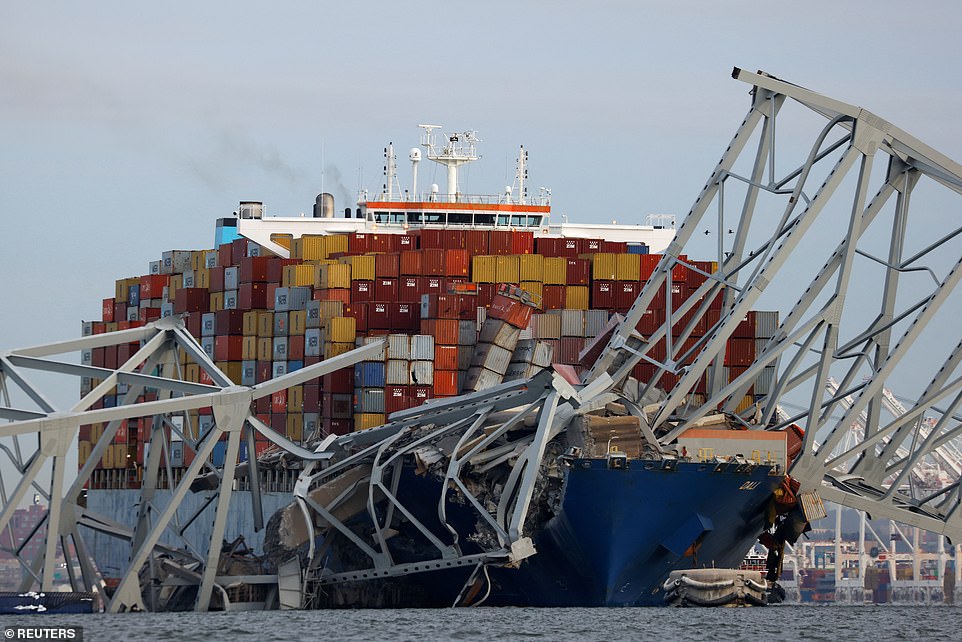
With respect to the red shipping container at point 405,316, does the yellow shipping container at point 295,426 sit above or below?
below

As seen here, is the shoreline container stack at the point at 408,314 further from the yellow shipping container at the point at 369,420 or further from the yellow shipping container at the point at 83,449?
the yellow shipping container at the point at 83,449

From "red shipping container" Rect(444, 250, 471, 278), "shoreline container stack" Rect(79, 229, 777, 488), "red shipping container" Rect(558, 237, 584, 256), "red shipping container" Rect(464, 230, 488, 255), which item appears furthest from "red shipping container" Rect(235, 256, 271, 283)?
"red shipping container" Rect(558, 237, 584, 256)

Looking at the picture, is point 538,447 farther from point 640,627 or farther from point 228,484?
point 228,484

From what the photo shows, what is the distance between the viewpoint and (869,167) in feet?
142

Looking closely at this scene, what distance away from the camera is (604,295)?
61.1m

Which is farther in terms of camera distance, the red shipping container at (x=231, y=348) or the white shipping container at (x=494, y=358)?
the red shipping container at (x=231, y=348)

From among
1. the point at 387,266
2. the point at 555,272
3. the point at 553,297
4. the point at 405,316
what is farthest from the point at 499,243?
the point at 405,316

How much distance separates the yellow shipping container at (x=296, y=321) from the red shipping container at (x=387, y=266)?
130 inches

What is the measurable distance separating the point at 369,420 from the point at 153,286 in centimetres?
2233

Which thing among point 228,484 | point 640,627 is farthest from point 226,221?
point 640,627

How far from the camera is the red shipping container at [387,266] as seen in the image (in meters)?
63.7

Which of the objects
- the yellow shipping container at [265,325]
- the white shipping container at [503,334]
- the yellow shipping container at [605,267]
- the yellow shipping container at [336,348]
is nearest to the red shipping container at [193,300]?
the yellow shipping container at [265,325]

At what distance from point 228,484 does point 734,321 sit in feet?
46.1

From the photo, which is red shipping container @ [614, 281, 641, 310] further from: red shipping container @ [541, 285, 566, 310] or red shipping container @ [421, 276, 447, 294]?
red shipping container @ [421, 276, 447, 294]
